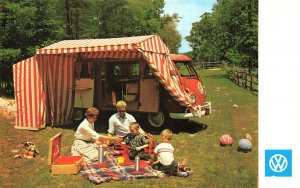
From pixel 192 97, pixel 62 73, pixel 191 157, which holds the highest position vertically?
pixel 62 73

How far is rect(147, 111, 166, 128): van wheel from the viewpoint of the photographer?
1103 cm

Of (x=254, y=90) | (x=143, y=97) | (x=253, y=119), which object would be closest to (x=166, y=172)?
(x=143, y=97)

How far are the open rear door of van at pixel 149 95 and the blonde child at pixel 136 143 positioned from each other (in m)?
2.77

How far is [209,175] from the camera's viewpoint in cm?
690

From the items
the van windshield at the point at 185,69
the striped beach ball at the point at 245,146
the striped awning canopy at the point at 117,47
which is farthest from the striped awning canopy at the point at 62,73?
the striped beach ball at the point at 245,146

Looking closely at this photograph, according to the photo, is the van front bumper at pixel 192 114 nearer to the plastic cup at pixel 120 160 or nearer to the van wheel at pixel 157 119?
the van wheel at pixel 157 119

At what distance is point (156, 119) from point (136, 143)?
312 centimetres

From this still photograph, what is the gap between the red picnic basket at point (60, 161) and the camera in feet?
23.1

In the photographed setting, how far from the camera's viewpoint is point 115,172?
706cm

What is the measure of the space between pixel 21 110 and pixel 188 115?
5.30 meters

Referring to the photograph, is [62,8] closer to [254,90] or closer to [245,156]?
[254,90]
